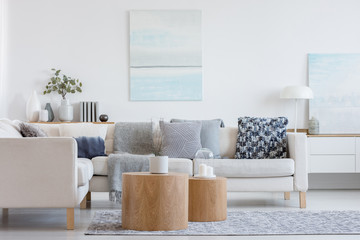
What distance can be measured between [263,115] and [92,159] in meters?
2.63

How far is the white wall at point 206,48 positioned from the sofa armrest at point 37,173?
305 cm

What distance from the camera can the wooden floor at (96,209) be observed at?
3633 mm

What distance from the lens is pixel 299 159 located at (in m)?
5.11

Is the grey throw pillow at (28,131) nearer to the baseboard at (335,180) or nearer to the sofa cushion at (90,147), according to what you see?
the sofa cushion at (90,147)

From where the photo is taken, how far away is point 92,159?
5.04 metres

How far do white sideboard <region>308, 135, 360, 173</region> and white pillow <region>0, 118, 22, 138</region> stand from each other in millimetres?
3410

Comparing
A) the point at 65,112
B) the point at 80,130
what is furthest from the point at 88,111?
the point at 80,130

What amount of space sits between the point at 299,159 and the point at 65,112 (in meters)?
2.95

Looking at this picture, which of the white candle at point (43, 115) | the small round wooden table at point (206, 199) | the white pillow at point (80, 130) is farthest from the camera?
the white candle at point (43, 115)

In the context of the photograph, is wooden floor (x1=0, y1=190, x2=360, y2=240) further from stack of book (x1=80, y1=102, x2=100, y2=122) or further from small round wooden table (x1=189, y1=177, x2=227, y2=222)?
stack of book (x1=80, y1=102, x2=100, y2=122)

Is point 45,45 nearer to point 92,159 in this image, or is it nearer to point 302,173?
point 92,159

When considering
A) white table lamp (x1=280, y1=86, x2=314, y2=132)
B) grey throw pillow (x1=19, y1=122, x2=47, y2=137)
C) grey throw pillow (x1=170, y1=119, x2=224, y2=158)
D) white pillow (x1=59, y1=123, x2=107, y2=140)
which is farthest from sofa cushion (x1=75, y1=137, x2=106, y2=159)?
white table lamp (x1=280, y1=86, x2=314, y2=132)

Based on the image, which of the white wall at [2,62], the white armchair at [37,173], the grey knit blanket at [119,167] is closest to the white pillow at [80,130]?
the grey knit blanket at [119,167]

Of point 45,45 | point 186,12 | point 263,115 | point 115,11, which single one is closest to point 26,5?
point 45,45
